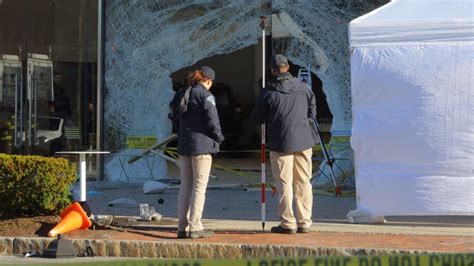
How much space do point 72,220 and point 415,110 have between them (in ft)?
13.3

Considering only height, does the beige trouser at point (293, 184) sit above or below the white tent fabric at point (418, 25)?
below

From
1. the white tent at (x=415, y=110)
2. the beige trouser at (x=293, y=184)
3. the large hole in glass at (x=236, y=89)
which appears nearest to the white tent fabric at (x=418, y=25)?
the white tent at (x=415, y=110)

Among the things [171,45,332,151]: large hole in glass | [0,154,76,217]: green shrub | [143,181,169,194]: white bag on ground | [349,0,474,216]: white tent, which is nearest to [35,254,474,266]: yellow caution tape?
[349,0,474,216]: white tent

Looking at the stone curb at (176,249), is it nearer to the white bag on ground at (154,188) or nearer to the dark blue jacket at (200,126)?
the dark blue jacket at (200,126)

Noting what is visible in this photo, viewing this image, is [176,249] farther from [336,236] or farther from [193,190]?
[336,236]

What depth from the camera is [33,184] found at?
10312 mm

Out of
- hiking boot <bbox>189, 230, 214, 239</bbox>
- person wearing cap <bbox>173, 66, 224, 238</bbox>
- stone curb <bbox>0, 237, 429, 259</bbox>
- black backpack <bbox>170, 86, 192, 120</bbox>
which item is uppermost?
black backpack <bbox>170, 86, 192, 120</bbox>

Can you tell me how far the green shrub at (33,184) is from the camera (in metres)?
10.3

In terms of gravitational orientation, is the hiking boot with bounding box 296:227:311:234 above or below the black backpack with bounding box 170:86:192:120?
below

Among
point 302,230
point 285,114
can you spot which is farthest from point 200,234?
point 285,114

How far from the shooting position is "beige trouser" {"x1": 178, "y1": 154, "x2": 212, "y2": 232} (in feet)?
31.7

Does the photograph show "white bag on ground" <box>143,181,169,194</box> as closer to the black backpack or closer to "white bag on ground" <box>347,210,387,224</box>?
"white bag on ground" <box>347,210,387,224</box>

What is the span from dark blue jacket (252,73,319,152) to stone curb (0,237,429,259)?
1189 mm

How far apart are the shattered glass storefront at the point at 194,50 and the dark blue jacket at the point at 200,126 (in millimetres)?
5606
